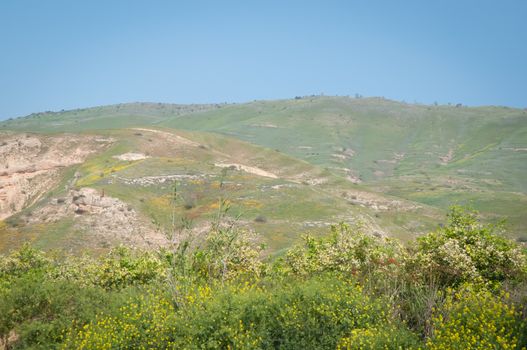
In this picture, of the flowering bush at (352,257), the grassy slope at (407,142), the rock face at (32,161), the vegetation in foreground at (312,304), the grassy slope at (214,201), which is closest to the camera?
the vegetation in foreground at (312,304)

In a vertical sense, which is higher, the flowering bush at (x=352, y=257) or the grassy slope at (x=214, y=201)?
the flowering bush at (x=352, y=257)

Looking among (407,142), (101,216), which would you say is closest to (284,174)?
(101,216)

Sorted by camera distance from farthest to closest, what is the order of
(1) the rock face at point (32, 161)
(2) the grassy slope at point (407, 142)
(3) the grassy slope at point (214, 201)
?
(2) the grassy slope at point (407, 142)
(1) the rock face at point (32, 161)
(3) the grassy slope at point (214, 201)

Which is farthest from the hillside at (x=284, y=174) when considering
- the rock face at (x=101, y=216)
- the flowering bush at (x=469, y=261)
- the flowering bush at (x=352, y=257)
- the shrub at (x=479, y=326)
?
the shrub at (x=479, y=326)

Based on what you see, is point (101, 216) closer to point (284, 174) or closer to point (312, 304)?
point (312, 304)

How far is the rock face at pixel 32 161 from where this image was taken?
220 feet

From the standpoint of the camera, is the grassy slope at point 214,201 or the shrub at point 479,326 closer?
the shrub at point 479,326

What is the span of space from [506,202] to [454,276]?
66094mm

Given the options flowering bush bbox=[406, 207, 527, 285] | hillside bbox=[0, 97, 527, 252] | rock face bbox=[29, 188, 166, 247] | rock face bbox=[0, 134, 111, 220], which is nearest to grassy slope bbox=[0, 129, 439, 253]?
hillside bbox=[0, 97, 527, 252]

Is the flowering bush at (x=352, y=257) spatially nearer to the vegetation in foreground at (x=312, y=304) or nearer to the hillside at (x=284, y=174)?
the vegetation in foreground at (x=312, y=304)

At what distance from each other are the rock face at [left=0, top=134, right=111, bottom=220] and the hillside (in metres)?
0.55

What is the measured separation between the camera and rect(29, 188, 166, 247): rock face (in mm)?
42688

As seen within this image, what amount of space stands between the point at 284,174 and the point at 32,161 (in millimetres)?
42884

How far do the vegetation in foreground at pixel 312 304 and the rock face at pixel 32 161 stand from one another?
180ft
